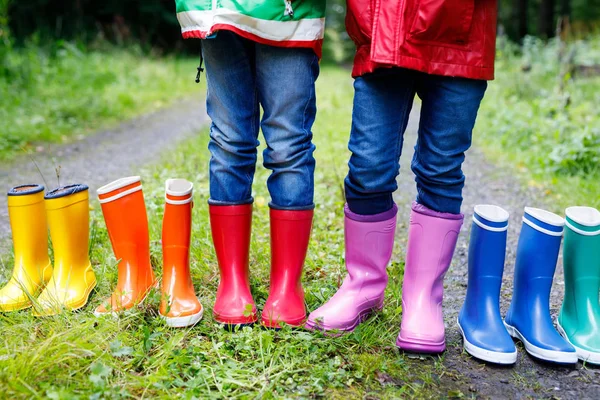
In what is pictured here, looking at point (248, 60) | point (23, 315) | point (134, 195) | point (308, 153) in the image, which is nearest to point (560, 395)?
point (308, 153)

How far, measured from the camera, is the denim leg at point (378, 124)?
165cm

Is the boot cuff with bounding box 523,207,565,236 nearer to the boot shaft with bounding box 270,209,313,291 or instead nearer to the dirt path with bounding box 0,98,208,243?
the boot shaft with bounding box 270,209,313,291

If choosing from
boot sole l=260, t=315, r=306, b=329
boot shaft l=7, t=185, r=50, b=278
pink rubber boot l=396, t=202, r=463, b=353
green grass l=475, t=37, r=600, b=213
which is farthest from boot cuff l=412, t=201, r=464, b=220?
green grass l=475, t=37, r=600, b=213

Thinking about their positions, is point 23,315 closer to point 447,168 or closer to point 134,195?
point 134,195

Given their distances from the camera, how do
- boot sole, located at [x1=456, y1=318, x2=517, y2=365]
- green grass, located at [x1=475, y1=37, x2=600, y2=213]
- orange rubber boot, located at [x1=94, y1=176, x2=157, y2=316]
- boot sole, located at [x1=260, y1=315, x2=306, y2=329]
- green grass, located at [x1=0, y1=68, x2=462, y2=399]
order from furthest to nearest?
1. green grass, located at [x1=475, y1=37, x2=600, y2=213]
2. orange rubber boot, located at [x1=94, y1=176, x2=157, y2=316]
3. boot sole, located at [x1=260, y1=315, x2=306, y2=329]
4. boot sole, located at [x1=456, y1=318, x2=517, y2=365]
5. green grass, located at [x1=0, y1=68, x2=462, y2=399]

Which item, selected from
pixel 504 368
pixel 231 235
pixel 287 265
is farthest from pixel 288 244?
pixel 504 368

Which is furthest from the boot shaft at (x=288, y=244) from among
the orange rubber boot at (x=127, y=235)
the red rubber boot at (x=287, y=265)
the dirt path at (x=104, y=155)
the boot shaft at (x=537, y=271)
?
the dirt path at (x=104, y=155)

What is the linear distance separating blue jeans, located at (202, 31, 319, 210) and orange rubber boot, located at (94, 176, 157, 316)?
11.3 inches

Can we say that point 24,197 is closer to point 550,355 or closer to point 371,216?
point 371,216

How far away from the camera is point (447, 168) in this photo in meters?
1.67

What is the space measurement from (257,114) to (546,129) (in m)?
3.35

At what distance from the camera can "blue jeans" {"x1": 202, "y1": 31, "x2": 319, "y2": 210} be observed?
163 centimetres

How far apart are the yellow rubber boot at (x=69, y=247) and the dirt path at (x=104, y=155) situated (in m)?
0.93

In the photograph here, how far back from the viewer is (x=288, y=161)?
168 centimetres
